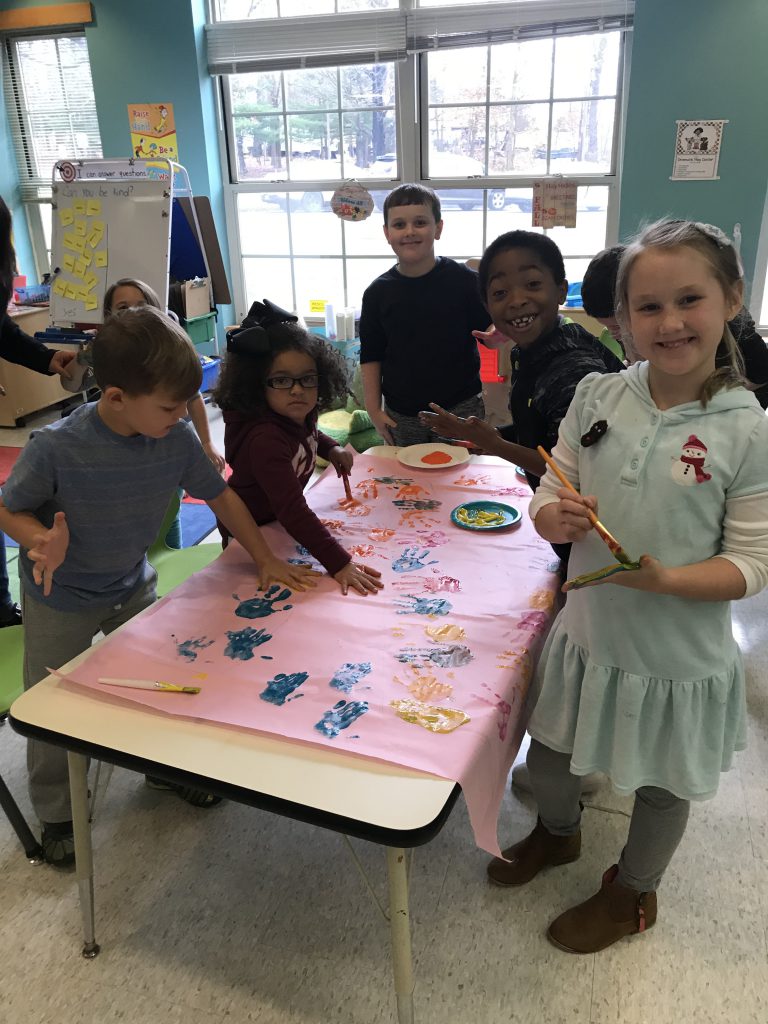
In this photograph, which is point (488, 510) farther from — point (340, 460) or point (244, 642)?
point (244, 642)

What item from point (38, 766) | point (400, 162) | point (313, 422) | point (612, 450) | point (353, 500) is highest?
point (400, 162)

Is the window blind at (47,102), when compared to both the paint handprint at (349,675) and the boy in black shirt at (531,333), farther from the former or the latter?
the paint handprint at (349,675)

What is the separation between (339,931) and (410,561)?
73 centimetres

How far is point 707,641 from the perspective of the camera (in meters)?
1.08

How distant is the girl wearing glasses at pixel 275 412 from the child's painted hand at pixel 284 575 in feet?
0.14

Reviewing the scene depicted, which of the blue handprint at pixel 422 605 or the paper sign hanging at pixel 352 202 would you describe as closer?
the blue handprint at pixel 422 605

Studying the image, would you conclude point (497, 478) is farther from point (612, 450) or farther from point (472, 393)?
point (612, 450)

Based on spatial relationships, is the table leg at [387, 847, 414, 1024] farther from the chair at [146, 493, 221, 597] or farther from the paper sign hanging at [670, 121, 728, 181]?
the paper sign hanging at [670, 121, 728, 181]

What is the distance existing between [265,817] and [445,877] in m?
0.45

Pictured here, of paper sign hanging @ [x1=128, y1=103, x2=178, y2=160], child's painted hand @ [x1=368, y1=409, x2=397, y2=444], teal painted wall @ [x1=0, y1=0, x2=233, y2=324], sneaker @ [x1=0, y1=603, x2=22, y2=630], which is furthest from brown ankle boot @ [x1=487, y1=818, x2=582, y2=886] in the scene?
paper sign hanging @ [x1=128, y1=103, x2=178, y2=160]

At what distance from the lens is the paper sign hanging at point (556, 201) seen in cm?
403

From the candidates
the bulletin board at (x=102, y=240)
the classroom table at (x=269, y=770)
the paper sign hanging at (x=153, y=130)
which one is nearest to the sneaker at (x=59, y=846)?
the classroom table at (x=269, y=770)

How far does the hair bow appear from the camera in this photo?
4.83 feet

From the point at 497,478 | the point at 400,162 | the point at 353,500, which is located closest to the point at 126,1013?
the point at 353,500
